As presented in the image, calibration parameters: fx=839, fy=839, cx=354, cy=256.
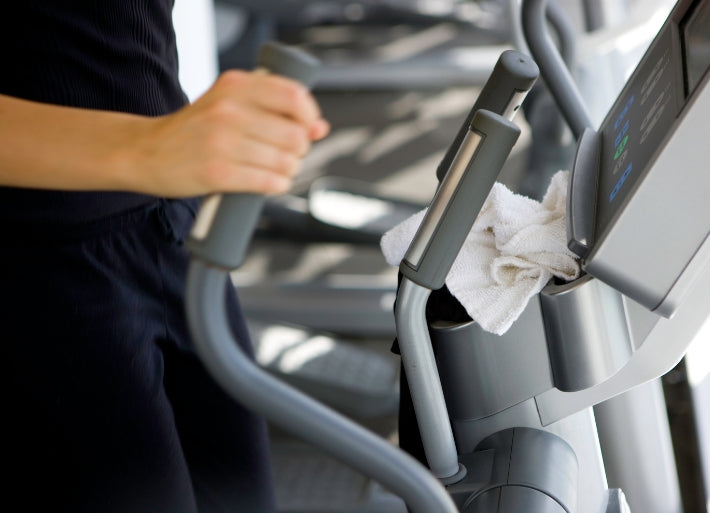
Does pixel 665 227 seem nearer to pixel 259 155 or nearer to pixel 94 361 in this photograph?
pixel 259 155

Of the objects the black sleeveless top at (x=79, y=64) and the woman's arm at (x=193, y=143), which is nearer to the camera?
the woman's arm at (x=193, y=143)

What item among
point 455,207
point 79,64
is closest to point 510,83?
point 455,207

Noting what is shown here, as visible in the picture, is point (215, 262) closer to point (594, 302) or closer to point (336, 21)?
point (594, 302)

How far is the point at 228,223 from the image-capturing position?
1.82 feet

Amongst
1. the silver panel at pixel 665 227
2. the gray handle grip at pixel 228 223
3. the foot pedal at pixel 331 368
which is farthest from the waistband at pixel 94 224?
the foot pedal at pixel 331 368

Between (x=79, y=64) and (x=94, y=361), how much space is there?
31 centimetres

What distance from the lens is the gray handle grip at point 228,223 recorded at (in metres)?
0.54

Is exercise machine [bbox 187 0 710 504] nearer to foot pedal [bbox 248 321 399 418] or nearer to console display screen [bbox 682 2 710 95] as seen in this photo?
console display screen [bbox 682 2 710 95]

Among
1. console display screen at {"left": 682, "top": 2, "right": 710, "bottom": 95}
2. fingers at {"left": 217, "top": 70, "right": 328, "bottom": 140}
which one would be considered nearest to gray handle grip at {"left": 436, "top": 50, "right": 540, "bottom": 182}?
console display screen at {"left": 682, "top": 2, "right": 710, "bottom": 95}

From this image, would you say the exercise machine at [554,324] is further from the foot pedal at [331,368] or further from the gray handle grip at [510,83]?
the foot pedal at [331,368]

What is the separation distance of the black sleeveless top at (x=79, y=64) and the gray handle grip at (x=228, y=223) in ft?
1.15

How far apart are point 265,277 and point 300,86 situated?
8.75 ft

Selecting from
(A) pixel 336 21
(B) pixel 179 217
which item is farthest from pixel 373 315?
(A) pixel 336 21

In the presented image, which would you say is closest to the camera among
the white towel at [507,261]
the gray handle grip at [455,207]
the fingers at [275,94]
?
the fingers at [275,94]
